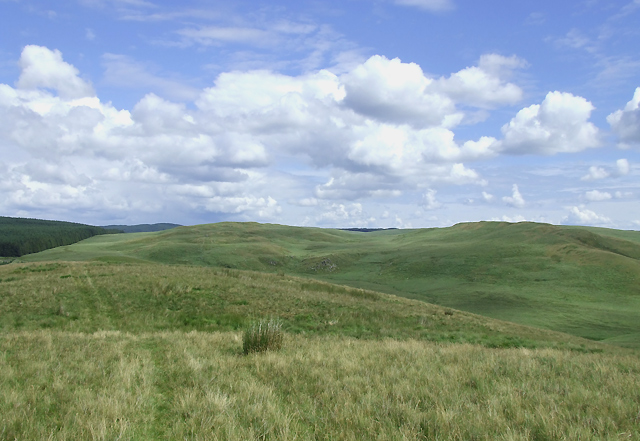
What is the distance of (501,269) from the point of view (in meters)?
78.1

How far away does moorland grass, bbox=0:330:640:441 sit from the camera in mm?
5707

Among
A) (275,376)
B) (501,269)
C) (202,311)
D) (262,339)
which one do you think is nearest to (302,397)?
(275,376)


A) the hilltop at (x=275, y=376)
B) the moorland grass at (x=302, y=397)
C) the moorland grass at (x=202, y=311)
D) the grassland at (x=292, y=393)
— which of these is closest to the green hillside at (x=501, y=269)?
the moorland grass at (x=202, y=311)

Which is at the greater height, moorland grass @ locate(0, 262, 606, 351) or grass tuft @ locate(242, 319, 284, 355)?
grass tuft @ locate(242, 319, 284, 355)

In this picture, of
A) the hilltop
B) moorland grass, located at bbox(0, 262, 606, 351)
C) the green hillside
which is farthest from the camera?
the green hillside

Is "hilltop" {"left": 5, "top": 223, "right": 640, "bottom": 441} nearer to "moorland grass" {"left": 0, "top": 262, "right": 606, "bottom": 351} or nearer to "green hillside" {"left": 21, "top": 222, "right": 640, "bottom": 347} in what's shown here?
"moorland grass" {"left": 0, "top": 262, "right": 606, "bottom": 351}

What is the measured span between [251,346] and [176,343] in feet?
10.3

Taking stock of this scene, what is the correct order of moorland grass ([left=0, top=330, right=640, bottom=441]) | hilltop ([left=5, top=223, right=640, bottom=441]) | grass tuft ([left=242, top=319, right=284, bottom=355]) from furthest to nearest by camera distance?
grass tuft ([left=242, top=319, right=284, bottom=355]), hilltop ([left=5, top=223, right=640, bottom=441]), moorland grass ([left=0, top=330, right=640, bottom=441])

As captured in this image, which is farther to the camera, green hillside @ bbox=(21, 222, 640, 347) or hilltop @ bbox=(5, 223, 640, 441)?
green hillside @ bbox=(21, 222, 640, 347)

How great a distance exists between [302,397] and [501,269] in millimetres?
80209

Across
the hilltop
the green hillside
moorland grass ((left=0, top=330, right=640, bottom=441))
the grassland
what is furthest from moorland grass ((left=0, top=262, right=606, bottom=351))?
the green hillside

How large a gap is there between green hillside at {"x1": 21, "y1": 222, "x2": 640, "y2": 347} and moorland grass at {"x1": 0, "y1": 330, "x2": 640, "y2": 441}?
97.0 feet

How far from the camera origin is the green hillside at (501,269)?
5023 centimetres

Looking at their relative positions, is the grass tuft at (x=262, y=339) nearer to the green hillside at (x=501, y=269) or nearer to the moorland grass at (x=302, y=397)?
the moorland grass at (x=302, y=397)
